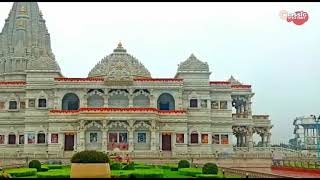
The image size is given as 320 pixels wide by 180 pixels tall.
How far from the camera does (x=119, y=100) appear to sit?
6069 centimetres

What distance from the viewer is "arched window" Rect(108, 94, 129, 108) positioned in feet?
198

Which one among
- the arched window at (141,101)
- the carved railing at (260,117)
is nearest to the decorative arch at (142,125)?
the arched window at (141,101)

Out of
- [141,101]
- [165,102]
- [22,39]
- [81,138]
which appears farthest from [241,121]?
[22,39]

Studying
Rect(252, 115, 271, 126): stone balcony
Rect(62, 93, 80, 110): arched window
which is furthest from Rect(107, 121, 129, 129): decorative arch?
Rect(252, 115, 271, 126): stone balcony

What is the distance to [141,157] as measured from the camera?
5038 centimetres

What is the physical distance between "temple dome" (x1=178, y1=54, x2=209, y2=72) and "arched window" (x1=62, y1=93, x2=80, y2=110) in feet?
46.8

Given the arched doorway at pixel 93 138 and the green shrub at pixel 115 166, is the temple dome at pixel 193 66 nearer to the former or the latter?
the arched doorway at pixel 93 138

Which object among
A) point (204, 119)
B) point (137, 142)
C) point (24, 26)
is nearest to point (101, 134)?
point (137, 142)

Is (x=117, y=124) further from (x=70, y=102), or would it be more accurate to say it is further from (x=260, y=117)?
(x=260, y=117)

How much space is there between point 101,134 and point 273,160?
66.9ft

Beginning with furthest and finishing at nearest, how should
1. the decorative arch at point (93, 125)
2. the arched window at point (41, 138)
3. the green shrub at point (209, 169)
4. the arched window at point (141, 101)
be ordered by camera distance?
1. the arched window at point (141, 101)
2. the arched window at point (41, 138)
3. the decorative arch at point (93, 125)
4. the green shrub at point (209, 169)

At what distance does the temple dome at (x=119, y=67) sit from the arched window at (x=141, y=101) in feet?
9.65

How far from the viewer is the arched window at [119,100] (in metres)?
60.4

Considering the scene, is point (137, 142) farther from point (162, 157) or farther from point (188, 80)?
point (188, 80)
